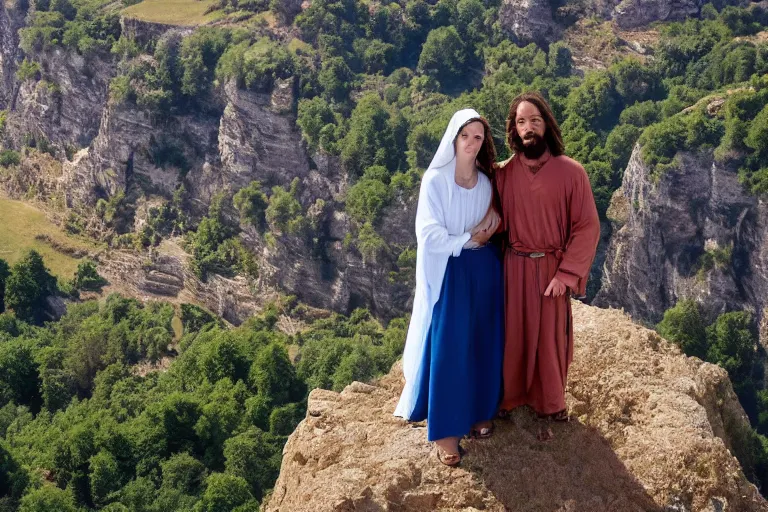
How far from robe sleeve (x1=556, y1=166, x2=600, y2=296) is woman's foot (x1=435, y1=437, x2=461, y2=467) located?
5.51 feet

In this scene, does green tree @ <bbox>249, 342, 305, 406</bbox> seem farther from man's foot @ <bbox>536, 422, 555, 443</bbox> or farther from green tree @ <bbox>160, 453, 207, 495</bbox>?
man's foot @ <bbox>536, 422, 555, 443</bbox>

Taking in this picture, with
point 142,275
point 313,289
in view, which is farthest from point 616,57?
point 142,275

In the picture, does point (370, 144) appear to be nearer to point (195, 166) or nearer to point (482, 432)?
point (195, 166)

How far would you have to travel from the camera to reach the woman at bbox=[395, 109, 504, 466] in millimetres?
7188

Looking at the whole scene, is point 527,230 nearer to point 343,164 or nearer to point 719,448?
point 719,448

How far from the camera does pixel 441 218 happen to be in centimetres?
729

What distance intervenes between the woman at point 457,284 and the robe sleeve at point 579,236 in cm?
59

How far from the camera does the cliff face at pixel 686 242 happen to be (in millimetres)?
32031

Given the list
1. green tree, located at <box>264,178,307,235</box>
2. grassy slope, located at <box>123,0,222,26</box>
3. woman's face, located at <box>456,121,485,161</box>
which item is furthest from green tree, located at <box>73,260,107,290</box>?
woman's face, located at <box>456,121,485,161</box>

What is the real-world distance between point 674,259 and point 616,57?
16060mm

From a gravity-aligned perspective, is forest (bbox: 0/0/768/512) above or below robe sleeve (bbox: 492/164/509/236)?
below

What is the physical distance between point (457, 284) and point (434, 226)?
51 cm

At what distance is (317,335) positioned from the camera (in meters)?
38.4

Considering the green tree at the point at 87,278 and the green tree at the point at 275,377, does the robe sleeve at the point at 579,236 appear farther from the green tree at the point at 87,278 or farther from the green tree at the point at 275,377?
the green tree at the point at 87,278
